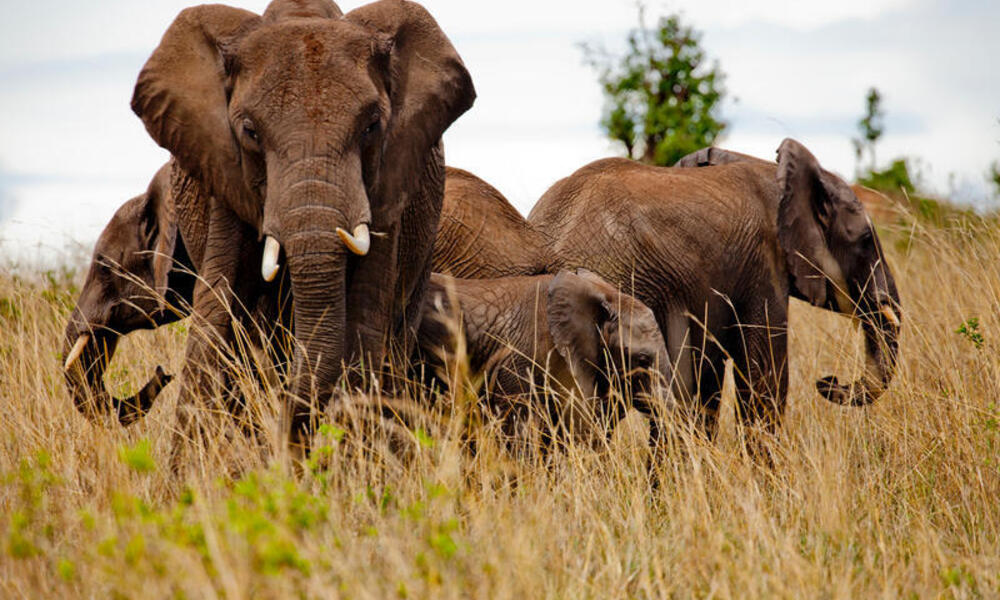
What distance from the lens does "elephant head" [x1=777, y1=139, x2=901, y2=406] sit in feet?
28.3

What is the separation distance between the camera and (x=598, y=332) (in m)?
7.36

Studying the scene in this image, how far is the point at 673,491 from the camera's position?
6.36 metres

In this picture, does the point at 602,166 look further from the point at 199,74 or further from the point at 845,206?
the point at 199,74

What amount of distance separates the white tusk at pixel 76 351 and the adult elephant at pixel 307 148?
148 cm

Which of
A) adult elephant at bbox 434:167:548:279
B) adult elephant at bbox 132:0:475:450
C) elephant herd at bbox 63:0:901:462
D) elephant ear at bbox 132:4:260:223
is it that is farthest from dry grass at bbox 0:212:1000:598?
adult elephant at bbox 434:167:548:279

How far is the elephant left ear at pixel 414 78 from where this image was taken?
6.11 m

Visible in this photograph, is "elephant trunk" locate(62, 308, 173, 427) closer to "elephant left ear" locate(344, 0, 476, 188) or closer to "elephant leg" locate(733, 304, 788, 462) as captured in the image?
"elephant left ear" locate(344, 0, 476, 188)

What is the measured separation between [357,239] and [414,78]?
1.11 m

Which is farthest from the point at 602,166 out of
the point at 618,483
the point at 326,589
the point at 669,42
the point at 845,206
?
the point at 669,42

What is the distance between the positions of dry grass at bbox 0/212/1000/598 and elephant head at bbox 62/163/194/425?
0.60 feet

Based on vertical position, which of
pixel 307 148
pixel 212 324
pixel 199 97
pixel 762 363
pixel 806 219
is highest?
pixel 199 97

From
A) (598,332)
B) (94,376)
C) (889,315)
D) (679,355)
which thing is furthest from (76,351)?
(889,315)

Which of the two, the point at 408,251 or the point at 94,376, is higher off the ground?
the point at 408,251

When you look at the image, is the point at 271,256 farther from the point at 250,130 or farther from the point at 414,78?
the point at 414,78
